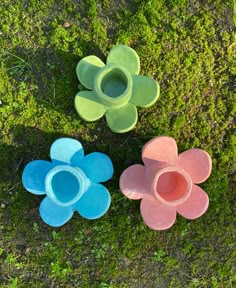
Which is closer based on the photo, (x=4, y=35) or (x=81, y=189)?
(x=81, y=189)

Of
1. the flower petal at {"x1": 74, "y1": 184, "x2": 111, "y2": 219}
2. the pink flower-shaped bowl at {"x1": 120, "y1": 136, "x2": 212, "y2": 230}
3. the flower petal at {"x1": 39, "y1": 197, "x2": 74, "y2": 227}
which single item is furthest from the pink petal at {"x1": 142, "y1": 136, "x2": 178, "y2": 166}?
the flower petal at {"x1": 39, "y1": 197, "x2": 74, "y2": 227}

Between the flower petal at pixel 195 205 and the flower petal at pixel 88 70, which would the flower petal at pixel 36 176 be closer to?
the flower petal at pixel 88 70

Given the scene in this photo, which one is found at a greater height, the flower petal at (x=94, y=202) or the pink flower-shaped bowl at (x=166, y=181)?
the pink flower-shaped bowl at (x=166, y=181)

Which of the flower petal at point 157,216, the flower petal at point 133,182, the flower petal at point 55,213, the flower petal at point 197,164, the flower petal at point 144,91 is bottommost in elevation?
the flower petal at point 55,213

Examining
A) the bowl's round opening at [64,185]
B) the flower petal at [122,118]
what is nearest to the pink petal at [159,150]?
the flower petal at [122,118]

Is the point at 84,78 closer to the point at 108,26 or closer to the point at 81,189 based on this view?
the point at 108,26

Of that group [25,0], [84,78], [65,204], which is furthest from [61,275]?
[25,0]

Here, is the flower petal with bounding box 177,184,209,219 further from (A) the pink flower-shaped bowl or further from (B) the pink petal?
(B) the pink petal
